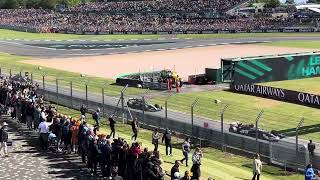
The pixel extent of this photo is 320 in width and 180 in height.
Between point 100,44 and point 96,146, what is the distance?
73568 mm

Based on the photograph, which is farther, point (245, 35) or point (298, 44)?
point (245, 35)

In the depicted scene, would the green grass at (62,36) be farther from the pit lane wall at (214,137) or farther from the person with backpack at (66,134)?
the person with backpack at (66,134)

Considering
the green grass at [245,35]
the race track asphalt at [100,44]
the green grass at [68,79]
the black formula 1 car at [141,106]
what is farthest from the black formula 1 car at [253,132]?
the green grass at [245,35]

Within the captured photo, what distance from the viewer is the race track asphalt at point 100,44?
78.5 metres

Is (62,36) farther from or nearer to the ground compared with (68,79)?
farther from the ground

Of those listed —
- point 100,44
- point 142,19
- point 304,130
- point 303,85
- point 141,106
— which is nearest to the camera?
point 304,130

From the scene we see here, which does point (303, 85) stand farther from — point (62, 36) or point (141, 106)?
point (62, 36)

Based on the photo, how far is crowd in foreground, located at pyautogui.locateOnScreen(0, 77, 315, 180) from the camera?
16.1 m

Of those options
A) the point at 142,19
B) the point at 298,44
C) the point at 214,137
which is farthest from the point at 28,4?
the point at 214,137

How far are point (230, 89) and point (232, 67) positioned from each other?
345 inches

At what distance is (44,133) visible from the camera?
21984mm

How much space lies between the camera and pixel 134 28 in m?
120

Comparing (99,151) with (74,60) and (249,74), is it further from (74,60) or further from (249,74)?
(74,60)

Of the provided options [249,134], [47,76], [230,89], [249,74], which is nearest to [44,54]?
[47,76]
